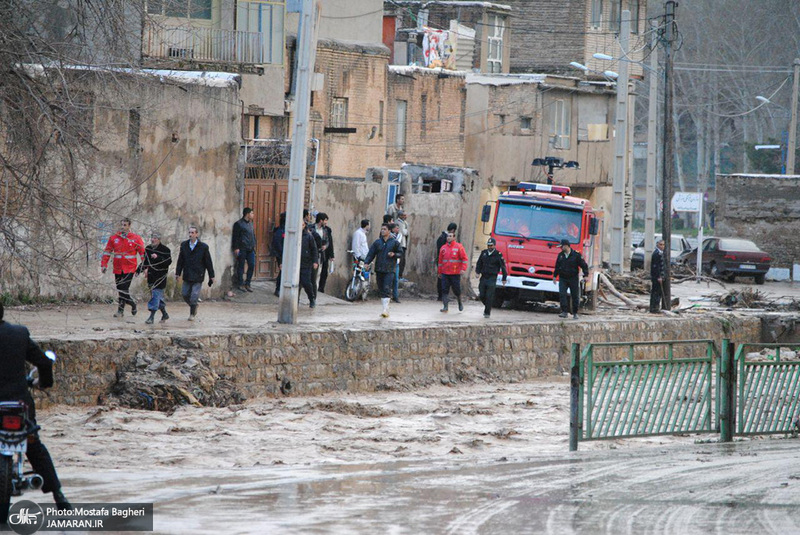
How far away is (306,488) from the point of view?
10438 mm

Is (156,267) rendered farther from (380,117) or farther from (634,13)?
(634,13)

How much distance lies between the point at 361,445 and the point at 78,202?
4.40m

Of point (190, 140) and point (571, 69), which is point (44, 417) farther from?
point (571, 69)

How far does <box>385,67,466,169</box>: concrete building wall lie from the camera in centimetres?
3969

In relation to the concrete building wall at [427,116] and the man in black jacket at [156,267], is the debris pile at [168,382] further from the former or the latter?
the concrete building wall at [427,116]

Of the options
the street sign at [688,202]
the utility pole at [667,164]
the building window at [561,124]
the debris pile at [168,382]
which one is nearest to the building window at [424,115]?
the street sign at [688,202]

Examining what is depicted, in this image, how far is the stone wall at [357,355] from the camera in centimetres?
1625

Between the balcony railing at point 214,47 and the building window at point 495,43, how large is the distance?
2228cm

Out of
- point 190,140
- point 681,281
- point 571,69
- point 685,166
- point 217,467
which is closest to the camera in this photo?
point 217,467

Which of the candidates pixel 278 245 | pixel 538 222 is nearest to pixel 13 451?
pixel 278 245

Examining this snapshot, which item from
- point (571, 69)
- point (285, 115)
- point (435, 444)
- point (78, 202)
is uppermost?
point (571, 69)

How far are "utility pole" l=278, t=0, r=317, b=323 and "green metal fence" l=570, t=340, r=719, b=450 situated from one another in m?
6.57

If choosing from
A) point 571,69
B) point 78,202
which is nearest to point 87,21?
point 78,202

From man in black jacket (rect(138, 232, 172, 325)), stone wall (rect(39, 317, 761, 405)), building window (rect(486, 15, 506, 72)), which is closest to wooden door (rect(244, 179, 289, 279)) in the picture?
stone wall (rect(39, 317, 761, 405))
